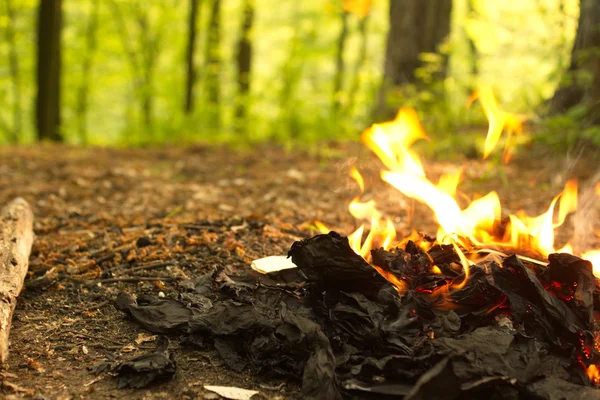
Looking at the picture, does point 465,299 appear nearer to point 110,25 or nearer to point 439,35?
point 439,35

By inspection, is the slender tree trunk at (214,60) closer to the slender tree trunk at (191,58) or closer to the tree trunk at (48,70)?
the slender tree trunk at (191,58)

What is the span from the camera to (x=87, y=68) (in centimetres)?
2069

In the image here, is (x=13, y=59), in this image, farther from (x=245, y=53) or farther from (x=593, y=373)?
(x=593, y=373)

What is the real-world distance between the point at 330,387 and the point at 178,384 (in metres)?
0.63

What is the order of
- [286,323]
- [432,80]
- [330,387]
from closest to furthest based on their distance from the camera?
[330,387] < [286,323] < [432,80]

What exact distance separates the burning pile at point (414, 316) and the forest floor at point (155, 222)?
0.16 metres

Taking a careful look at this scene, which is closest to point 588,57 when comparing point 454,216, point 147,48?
point 454,216

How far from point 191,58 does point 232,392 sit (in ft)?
42.2

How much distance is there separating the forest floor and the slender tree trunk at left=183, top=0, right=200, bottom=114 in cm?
562

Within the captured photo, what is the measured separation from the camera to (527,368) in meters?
2.10

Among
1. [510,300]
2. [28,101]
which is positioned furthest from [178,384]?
[28,101]

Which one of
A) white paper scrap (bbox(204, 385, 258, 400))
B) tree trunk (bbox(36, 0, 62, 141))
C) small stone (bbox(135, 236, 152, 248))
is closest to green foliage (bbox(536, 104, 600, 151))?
small stone (bbox(135, 236, 152, 248))

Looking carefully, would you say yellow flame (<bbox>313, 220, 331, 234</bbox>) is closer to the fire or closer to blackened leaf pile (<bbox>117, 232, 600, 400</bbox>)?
the fire

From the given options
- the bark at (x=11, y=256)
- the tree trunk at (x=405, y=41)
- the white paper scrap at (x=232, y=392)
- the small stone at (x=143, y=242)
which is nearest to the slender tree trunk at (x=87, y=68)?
the tree trunk at (x=405, y=41)
